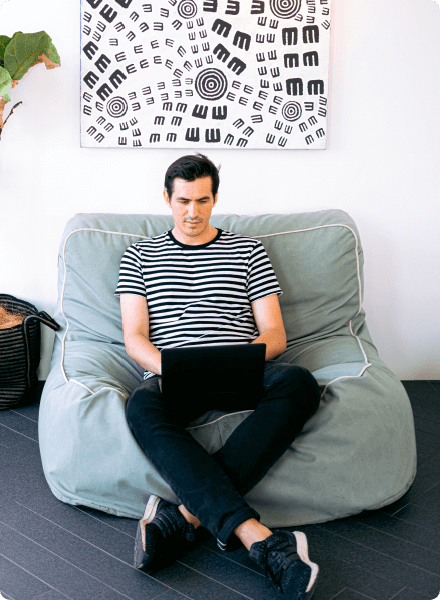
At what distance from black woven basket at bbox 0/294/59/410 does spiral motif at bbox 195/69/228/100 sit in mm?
1152

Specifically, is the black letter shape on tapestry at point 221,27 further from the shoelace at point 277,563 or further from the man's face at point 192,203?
the shoelace at point 277,563

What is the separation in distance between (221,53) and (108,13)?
0.49 metres

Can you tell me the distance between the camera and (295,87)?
2607mm

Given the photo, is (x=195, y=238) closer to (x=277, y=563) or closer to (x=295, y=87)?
(x=295, y=87)

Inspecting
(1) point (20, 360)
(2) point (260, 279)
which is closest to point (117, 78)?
(2) point (260, 279)

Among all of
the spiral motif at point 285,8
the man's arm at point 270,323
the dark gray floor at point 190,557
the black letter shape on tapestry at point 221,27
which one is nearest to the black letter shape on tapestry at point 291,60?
the spiral motif at point 285,8

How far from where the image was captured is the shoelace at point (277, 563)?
1439 millimetres

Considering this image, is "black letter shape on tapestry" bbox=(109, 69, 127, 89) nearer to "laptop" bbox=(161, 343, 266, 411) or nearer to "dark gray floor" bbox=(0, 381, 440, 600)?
"laptop" bbox=(161, 343, 266, 411)

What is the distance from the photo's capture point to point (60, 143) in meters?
2.60

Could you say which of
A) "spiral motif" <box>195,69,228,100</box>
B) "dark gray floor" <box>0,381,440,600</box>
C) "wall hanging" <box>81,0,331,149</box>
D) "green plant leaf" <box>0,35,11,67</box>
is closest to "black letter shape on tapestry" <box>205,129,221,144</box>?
"wall hanging" <box>81,0,331,149</box>

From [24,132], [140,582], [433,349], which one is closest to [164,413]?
[140,582]

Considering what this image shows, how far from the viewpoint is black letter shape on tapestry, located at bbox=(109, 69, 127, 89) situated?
253cm

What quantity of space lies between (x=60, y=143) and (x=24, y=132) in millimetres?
157

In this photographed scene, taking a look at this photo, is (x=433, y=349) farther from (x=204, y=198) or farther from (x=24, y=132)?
A: (x=24, y=132)
